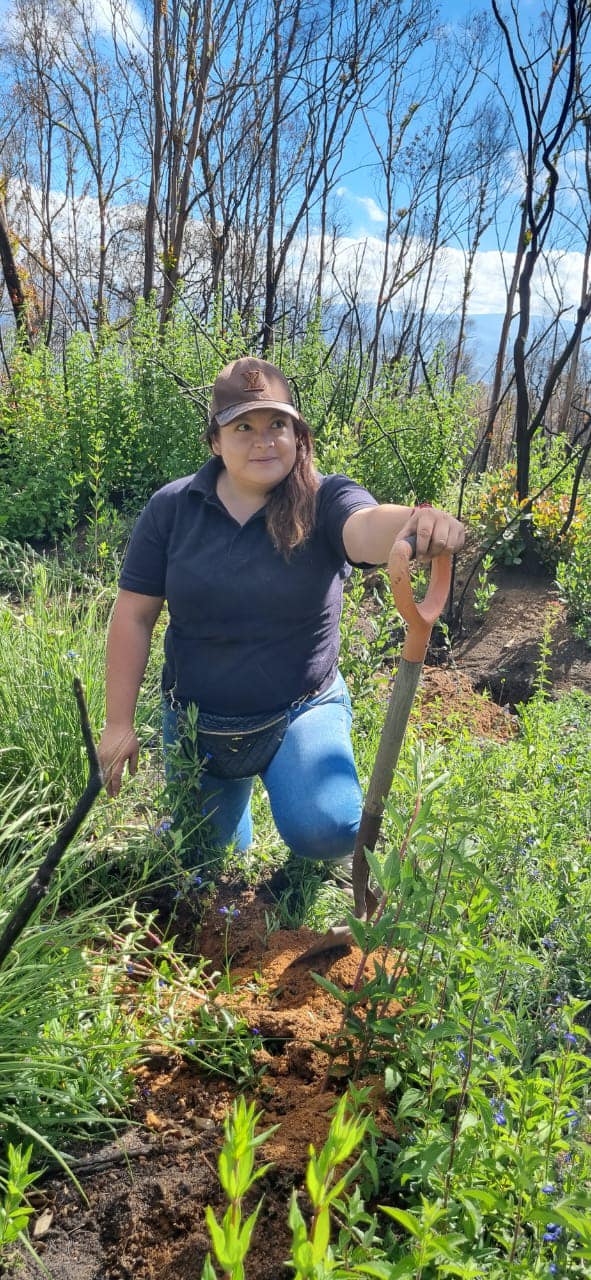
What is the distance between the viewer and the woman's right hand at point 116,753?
223cm

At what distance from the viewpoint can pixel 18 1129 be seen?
1.43 meters

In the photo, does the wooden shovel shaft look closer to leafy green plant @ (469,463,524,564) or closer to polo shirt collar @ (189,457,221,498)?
polo shirt collar @ (189,457,221,498)

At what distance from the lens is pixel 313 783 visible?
2314mm

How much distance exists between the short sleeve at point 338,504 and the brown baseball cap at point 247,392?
0.22m

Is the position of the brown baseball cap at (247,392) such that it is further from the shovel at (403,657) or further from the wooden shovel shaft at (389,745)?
the wooden shovel shaft at (389,745)

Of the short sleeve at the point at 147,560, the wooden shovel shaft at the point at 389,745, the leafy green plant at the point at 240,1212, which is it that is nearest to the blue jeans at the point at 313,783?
the short sleeve at the point at 147,560

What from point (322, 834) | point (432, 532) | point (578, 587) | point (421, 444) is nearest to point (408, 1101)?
point (432, 532)

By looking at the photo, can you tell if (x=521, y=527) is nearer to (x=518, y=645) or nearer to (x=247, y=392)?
(x=518, y=645)

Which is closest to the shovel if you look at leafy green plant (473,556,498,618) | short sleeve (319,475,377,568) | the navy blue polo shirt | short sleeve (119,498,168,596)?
short sleeve (319,475,377,568)

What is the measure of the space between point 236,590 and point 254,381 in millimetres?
559

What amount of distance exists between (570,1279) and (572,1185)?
0.13m

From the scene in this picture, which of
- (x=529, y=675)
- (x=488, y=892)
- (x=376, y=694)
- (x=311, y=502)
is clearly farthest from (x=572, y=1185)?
(x=529, y=675)

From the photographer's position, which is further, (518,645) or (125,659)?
(518,645)

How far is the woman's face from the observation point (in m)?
2.29
